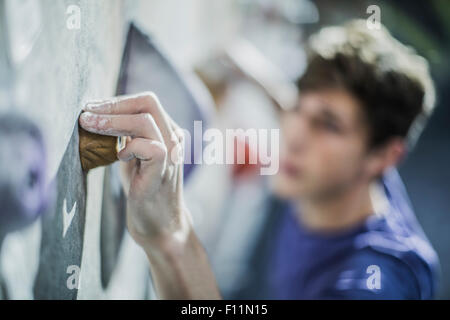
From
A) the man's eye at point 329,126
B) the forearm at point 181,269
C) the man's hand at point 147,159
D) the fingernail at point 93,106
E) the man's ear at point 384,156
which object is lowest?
the forearm at point 181,269

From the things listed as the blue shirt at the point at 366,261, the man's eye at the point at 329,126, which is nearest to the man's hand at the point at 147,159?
the blue shirt at the point at 366,261

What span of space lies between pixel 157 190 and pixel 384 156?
744mm

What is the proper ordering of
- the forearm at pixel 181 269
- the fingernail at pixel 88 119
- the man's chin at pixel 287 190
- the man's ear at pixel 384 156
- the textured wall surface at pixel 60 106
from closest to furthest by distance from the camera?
the textured wall surface at pixel 60 106, the fingernail at pixel 88 119, the forearm at pixel 181 269, the man's ear at pixel 384 156, the man's chin at pixel 287 190

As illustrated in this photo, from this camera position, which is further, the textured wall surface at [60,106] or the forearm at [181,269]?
the forearm at [181,269]

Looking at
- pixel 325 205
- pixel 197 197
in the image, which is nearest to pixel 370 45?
pixel 325 205

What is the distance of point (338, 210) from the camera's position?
4.29 ft

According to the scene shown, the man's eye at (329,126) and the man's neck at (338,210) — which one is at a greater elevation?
the man's eye at (329,126)

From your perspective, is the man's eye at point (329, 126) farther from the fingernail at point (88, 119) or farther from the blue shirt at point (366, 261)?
the fingernail at point (88, 119)

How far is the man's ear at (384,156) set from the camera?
4.04 feet

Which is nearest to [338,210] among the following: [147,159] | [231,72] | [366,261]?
[366,261]

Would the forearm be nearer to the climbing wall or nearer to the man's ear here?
the climbing wall

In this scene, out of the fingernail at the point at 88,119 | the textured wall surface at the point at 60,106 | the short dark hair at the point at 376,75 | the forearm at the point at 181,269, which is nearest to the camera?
the textured wall surface at the point at 60,106

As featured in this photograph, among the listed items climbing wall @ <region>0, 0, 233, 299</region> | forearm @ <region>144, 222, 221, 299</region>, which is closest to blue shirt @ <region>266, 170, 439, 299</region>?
forearm @ <region>144, 222, 221, 299</region>

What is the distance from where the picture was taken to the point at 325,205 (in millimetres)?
1336
